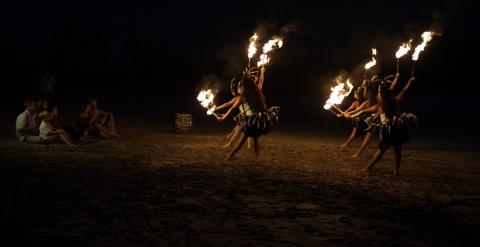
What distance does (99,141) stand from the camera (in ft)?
50.0

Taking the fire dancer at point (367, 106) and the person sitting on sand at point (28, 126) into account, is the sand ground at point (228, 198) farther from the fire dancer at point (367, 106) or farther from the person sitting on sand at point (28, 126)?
the person sitting on sand at point (28, 126)

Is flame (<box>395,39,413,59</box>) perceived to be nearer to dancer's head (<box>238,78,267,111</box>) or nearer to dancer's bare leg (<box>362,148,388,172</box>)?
dancer's bare leg (<box>362,148,388,172</box>)

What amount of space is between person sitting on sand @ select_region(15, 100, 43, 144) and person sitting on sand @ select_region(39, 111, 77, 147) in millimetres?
238

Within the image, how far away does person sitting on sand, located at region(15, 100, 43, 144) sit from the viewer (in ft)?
45.3

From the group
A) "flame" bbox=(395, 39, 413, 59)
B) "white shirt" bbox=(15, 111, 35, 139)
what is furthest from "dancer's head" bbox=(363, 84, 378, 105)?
"white shirt" bbox=(15, 111, 35, 139)

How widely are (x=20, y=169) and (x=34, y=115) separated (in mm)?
3992

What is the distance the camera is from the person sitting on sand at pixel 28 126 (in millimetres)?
13812

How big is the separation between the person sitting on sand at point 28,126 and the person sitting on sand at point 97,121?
1494 mm

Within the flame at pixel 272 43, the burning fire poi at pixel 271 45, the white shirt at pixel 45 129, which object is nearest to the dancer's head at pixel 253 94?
the burning fire poi at pixel 271 45

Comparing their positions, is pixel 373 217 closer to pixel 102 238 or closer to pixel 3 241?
pixel 102 238

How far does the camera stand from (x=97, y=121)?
1578 cm

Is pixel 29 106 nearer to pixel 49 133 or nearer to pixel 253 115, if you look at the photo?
pixel 49 133

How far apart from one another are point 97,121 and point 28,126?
2.17m

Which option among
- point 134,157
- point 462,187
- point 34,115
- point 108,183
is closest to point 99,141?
point 34,115
